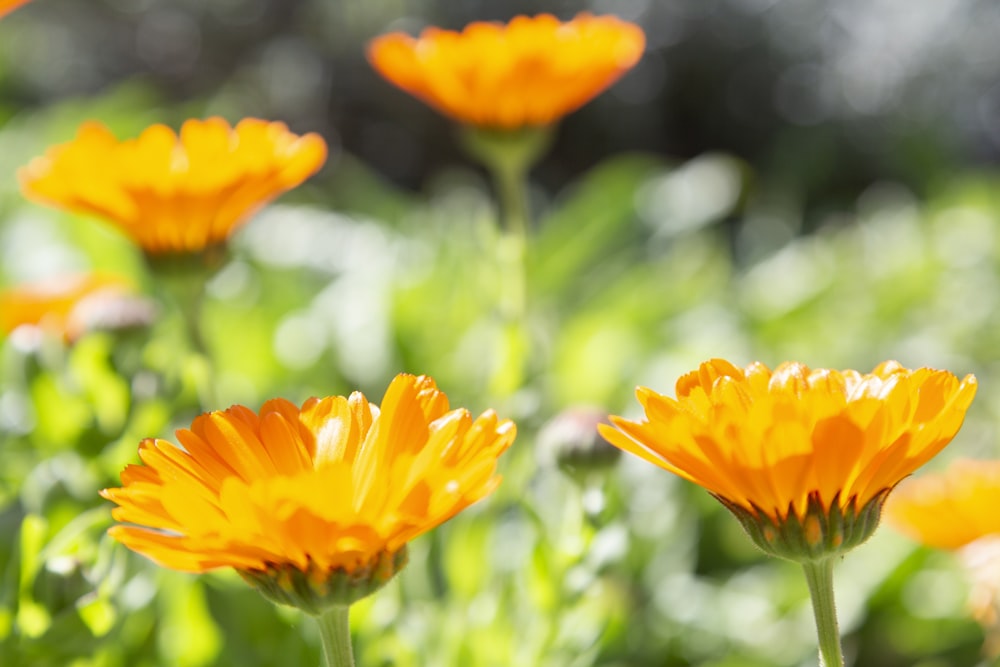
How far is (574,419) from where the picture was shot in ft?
3.25

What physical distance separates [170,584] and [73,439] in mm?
179

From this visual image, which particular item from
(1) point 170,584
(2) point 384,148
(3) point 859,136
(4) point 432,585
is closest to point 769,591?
(4) point 432,585

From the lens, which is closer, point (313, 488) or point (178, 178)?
point (313, 488)

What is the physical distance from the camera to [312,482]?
553 millimetres

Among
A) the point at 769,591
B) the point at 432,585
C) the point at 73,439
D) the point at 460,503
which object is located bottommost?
the point at 769,591

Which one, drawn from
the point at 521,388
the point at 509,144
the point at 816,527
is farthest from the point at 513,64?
the point at 816,527

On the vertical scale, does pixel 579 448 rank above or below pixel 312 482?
below

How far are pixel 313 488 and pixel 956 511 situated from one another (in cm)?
76

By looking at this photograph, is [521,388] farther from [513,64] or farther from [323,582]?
[323,582]

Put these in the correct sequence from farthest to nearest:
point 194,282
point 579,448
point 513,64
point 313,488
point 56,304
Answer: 1. point 56,304
2. point 513,64
3. point 194,282
4. point 579,448
5. point 313,488

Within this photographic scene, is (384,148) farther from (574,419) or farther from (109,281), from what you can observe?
(574,419)

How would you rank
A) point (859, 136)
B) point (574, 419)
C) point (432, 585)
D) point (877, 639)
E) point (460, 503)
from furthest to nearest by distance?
point (859, 136), point (877, 639), point (432, 585), point (574, 419), point (460, 503)

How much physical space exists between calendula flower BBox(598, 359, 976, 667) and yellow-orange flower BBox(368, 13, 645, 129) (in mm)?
611

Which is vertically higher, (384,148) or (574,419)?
(574,419)
